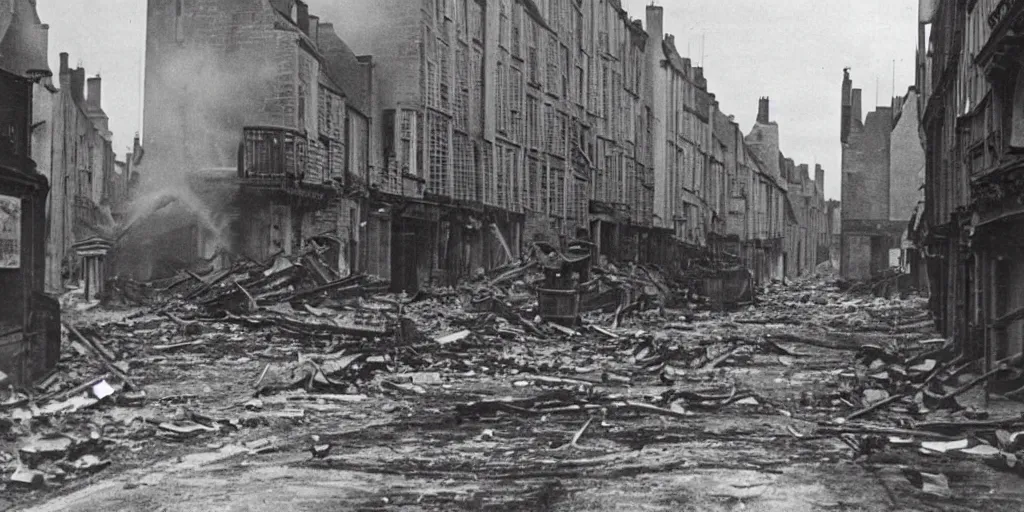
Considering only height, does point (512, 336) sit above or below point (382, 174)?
below

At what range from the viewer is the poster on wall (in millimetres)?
11672

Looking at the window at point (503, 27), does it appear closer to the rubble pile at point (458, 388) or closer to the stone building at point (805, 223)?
the rubble pile at point (458, 388)

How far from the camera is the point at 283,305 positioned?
77.0 ft

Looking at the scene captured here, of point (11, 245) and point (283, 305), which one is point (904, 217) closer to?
point (283, 305)

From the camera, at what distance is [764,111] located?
9481 centimetres

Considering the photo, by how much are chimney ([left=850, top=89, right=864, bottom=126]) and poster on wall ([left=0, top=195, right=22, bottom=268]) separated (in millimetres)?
56083

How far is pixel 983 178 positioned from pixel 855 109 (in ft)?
173

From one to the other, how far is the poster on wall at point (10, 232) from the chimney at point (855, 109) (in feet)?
184

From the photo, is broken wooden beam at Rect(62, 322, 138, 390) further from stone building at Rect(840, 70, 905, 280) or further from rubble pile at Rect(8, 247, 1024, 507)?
stone building at Rect(840, 70, 905, 280)

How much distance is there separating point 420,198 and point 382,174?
1.73 meters

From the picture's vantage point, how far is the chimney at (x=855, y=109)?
204 ft

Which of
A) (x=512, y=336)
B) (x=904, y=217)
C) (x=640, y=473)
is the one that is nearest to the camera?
(x=640, y=473)

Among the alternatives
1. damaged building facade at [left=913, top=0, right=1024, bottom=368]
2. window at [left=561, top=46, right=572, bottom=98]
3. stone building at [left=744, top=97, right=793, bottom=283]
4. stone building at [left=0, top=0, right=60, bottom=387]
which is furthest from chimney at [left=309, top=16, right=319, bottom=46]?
stone building at [left=744, top=97, right=793, bottom=283]

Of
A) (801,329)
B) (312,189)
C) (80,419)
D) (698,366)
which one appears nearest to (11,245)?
(80,419)
